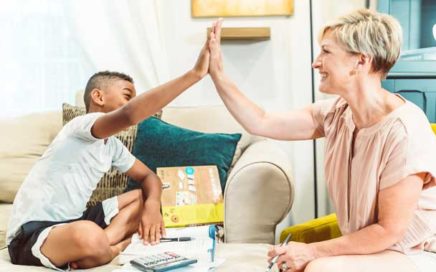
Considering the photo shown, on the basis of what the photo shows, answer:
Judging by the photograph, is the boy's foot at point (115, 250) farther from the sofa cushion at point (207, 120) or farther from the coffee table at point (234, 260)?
the sofa cushion at point (207, 120)

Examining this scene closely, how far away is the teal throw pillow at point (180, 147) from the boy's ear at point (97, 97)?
1.34 feet

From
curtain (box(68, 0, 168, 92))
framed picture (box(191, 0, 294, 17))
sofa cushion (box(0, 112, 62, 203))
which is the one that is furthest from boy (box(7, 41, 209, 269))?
framed picture (box(191, 0, 294, 17))

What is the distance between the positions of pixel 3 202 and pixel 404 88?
184 centimetres

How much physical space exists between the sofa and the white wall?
1.36 ft

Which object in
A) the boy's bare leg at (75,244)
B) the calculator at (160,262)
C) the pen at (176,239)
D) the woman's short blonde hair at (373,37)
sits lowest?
the pen at (176,239)

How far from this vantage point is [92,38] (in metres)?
3.03

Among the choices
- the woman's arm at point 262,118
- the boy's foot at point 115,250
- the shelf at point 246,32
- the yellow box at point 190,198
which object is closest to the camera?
the boy's foot at point 115,250

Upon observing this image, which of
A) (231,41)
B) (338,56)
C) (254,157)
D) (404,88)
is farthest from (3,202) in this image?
(404,88)

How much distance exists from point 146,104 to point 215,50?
0.95ft

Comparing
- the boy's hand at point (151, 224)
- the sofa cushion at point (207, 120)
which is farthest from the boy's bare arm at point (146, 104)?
the sofa cushion at point (207, 120)

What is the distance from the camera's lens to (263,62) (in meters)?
3.04

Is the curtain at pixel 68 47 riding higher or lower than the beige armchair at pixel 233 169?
higher

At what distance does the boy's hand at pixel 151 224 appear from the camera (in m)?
1.93

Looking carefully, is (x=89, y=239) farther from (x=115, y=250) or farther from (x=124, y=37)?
(x=124, y=37)
